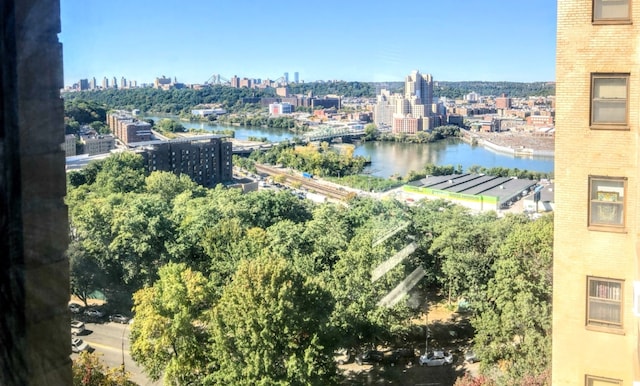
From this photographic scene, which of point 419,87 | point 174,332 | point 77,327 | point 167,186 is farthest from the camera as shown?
point 419,87

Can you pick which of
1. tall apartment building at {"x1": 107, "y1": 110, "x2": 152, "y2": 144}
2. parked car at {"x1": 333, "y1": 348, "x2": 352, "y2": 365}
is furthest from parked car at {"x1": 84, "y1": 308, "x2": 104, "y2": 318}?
tall apartment building at {"x1": 107, "y1": 110, "x2": 152, "y2": 144}

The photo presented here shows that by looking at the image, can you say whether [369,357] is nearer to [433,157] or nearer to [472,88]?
[433,157]

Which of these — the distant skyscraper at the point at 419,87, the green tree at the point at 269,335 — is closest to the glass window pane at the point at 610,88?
the green tree at the point at 269,335

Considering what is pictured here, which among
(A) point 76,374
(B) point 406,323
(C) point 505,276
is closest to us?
(A) point 76,374

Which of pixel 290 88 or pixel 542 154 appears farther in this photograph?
pixel 290 88

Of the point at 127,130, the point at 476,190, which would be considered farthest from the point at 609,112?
the point at 127,130

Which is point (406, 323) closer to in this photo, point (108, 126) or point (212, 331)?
point (212, 331)

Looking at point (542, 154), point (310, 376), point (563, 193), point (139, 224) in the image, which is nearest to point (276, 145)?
point (542, 154)
